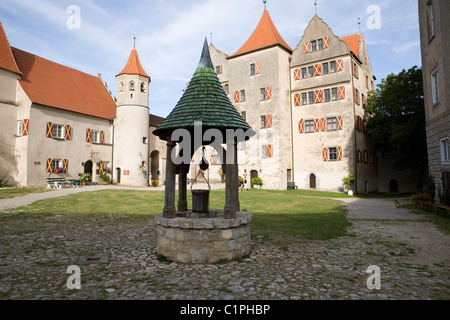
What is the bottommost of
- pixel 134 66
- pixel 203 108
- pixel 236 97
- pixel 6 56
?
pixel 203 108

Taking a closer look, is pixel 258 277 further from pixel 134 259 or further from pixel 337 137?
pixel 337 137

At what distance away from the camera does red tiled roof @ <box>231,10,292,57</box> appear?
101 feet

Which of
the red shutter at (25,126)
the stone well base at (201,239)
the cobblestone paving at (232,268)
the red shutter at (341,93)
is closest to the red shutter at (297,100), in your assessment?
the red shutter at (341,93)

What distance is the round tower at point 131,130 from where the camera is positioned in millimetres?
29656

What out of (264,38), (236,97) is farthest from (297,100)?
(264,38)

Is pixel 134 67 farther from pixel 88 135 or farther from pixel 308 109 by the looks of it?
pixel 308 109

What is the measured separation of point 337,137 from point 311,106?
165 inches

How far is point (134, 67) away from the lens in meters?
30.5

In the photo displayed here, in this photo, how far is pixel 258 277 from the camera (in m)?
5.15

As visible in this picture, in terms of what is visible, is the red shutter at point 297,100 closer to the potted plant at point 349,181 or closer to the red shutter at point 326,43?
the red shutter at point 326,43

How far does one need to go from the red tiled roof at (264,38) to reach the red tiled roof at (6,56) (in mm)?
20820

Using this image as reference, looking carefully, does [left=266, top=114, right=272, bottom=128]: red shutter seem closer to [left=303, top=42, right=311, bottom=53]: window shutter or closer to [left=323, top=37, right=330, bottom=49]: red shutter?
[left=303, top=42, right=311, bottom=53]: window shutter

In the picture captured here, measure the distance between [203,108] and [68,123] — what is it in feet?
81.1

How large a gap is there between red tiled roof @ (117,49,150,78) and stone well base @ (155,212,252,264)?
2750cm
